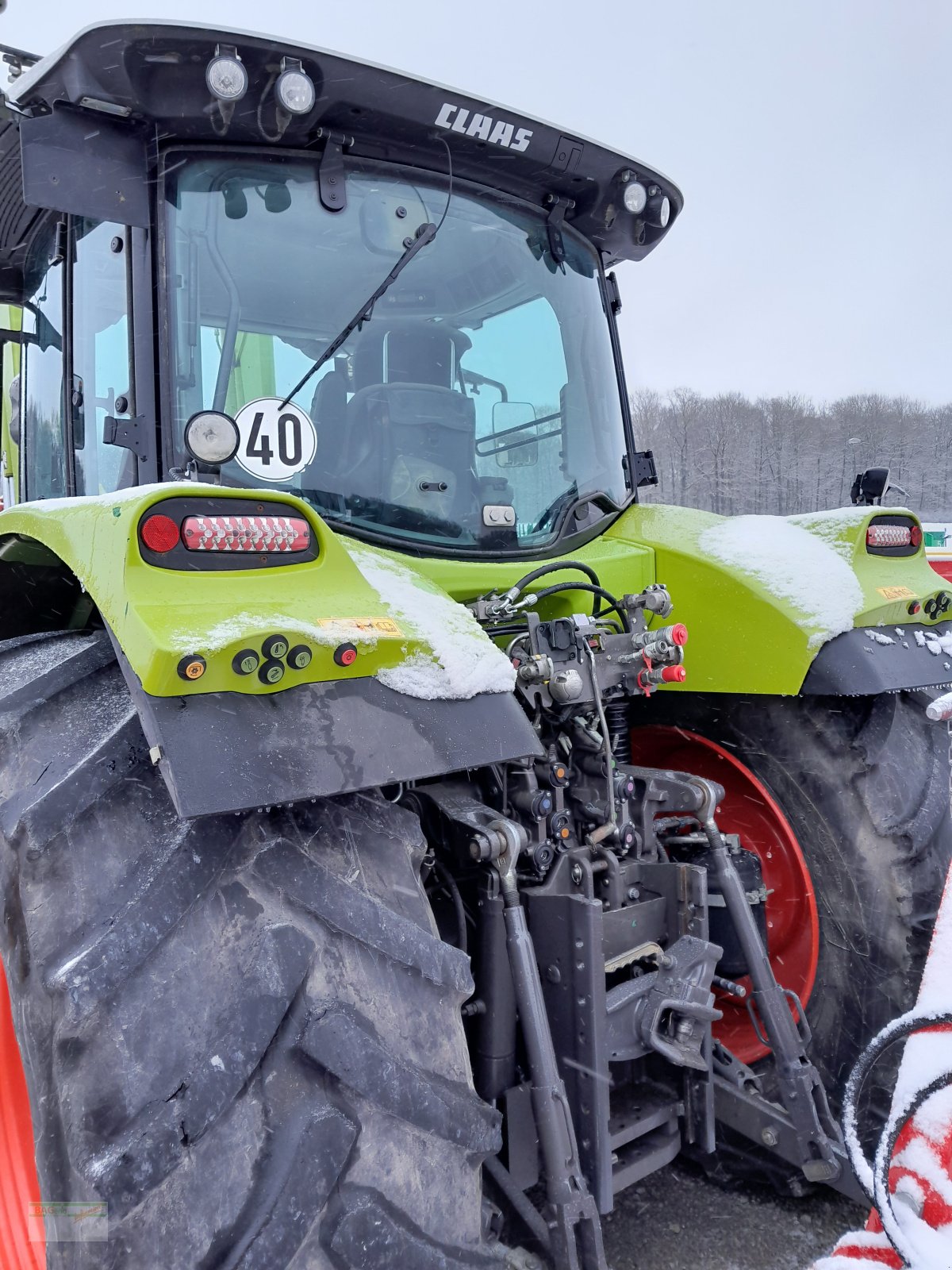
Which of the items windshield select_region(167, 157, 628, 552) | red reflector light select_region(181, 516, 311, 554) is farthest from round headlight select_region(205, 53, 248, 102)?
red reflector light select_region(181, 516, 311, 554)

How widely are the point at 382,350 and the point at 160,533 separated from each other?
1.04 metres

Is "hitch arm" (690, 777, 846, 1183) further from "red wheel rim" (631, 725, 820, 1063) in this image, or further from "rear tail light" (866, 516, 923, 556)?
"rear tail light" (866, 516, 923, 556)

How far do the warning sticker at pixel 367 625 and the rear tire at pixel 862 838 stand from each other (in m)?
1.40

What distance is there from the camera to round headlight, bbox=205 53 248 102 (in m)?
1.91

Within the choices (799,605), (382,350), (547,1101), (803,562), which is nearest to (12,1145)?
(547,1101)

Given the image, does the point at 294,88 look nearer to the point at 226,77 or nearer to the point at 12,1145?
the point at 226,77

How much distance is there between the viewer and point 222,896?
4.31 feet

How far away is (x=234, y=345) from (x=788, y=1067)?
204 centimetres

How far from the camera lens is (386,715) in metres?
1.47

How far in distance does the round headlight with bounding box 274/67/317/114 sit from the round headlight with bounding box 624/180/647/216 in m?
1.04

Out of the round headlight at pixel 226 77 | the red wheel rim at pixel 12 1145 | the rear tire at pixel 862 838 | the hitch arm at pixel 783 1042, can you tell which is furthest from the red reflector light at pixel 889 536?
the red wheel rim at pixel 12 1145

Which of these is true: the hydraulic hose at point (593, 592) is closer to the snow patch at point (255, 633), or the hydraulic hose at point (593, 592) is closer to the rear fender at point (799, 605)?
the rear fender at point (799, 605)

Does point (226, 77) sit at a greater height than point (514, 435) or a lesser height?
greater

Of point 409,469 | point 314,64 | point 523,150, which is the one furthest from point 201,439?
point 523,150
